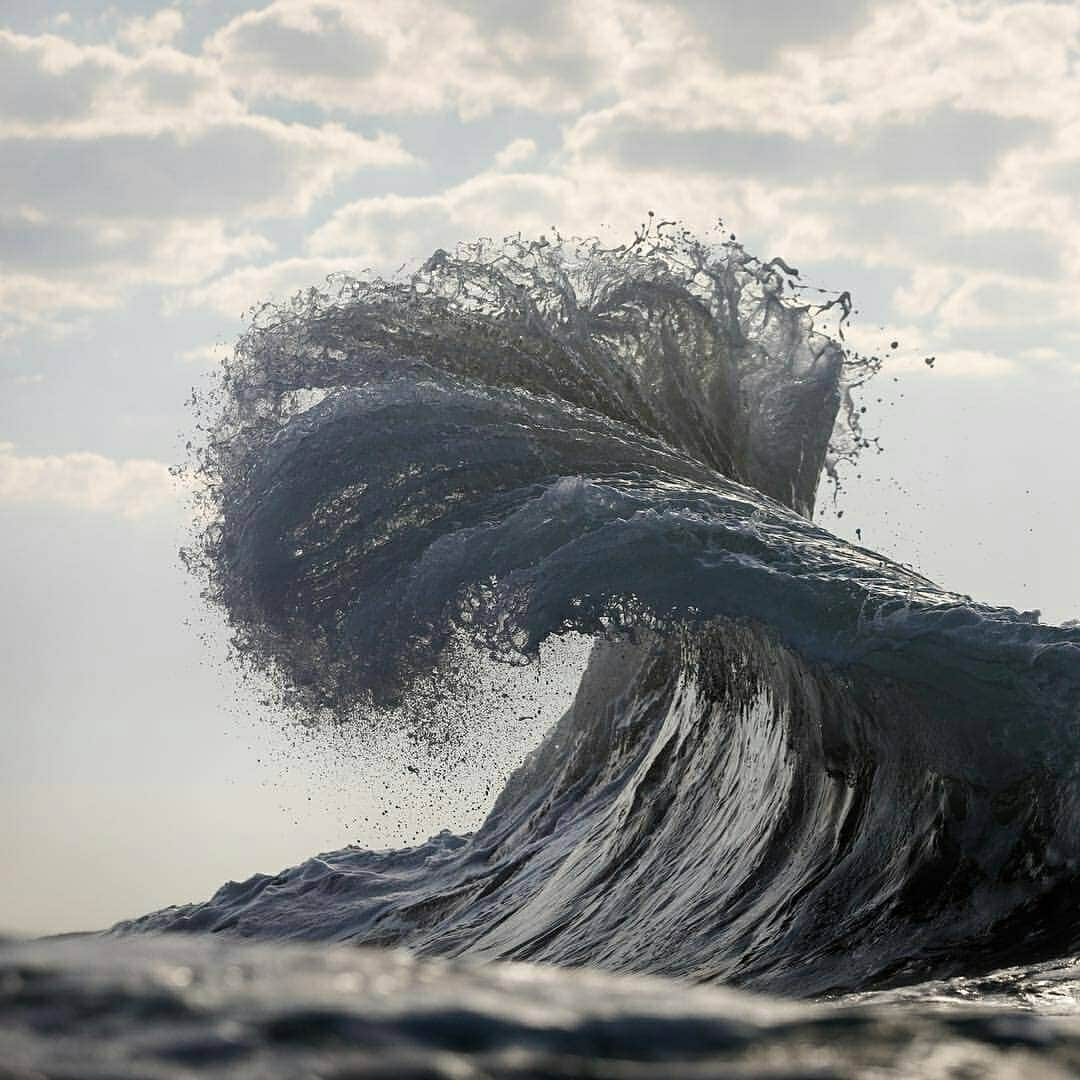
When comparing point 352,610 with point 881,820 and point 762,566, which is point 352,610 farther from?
point 881,820

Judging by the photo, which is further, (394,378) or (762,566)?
(394,378)

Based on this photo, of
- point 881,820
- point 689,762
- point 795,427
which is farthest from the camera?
point 795,427

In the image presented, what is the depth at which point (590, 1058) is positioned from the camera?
97.3 inches

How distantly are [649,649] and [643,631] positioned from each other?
281 centimetres

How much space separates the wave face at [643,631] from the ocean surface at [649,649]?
0.03m

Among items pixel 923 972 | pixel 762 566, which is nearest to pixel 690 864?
pixel 762 566

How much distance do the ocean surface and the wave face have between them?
30mm

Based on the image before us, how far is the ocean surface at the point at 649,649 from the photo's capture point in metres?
9.34

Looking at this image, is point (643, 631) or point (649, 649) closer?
point (643, 631)

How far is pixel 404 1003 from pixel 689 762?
11024 mm

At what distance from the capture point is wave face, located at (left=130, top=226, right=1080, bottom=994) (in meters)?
9.62

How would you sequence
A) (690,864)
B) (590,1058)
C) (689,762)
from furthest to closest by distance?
(689,762)
(690,864)
(590,1058)

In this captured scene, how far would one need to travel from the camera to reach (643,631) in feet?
43.1

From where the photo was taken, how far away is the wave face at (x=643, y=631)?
31.6ft
